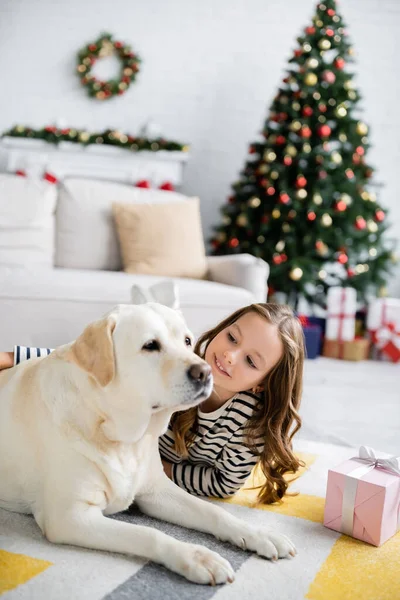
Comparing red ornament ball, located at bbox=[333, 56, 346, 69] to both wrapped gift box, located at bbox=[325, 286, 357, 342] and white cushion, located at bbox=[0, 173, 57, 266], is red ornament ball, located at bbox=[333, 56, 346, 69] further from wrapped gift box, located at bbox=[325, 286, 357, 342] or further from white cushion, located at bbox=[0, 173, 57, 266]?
white cushion, located at bbox=[0, 173, 57, 266]

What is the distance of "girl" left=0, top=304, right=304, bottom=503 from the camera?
1.60 meters

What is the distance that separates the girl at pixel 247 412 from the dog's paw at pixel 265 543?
A: 282mm

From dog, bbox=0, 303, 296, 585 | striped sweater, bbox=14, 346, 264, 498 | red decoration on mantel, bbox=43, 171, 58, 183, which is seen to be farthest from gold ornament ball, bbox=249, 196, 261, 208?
dog, bbox=0, 303, 296, 585

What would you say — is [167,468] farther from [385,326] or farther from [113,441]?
[385,326]

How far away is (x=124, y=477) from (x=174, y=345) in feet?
1.04

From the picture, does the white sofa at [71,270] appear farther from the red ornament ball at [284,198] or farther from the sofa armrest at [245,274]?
the red ornament ball at [284,198]

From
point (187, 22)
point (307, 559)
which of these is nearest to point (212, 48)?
point (187, 22)

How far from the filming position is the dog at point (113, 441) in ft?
3.99

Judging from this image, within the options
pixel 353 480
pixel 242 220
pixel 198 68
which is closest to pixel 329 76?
pixel 242 220

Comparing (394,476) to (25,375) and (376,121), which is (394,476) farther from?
(376,121)

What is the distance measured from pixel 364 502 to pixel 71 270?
2.11 metres

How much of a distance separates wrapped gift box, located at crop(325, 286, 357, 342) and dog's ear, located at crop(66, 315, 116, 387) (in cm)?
291

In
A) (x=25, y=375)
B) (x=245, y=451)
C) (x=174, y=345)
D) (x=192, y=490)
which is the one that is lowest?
(x=192, y=490)

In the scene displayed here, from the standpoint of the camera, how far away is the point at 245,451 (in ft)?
5.33
